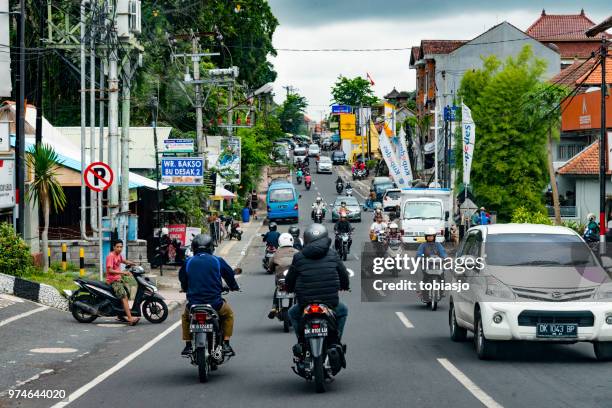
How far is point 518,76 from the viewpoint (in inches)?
2282

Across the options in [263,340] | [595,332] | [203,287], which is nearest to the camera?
[203,287]

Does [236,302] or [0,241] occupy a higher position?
[0,241]

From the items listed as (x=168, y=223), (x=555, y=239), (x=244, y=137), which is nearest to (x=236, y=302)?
(x=555, y=239)

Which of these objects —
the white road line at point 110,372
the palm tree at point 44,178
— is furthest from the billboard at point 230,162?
the white road line at point 110,372

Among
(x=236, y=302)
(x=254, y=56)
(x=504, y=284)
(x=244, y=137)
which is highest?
(x=254, y=56)

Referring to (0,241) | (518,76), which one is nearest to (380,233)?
(0,241)

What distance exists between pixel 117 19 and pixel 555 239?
16061mm

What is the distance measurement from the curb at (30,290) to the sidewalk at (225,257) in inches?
144

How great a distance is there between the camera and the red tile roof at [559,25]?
99812 mm

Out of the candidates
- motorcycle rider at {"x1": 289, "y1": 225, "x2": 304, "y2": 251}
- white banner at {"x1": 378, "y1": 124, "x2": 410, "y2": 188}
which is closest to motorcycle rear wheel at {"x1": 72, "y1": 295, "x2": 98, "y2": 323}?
motorcycle rider at {"x1": 289, "y1": 225, "x2": 304, "y2": 251}

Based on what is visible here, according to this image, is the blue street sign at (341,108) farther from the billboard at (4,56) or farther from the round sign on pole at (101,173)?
the round sign on pole at (101,173)

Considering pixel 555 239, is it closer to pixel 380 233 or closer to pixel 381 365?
pixel 381 365

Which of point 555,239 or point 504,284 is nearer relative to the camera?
point 504,284

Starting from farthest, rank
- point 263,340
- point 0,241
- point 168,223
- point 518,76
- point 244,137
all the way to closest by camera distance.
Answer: point 244,137
point 518,76
point 168,223
point 0,241
point 263,340
